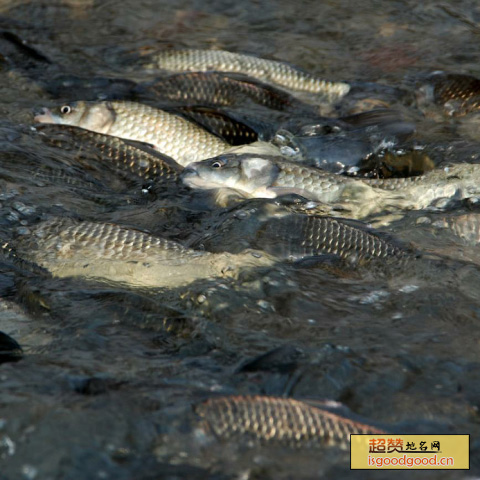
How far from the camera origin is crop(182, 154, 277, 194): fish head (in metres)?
5.34

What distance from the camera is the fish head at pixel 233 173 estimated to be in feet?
17.5

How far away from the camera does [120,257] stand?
4082mm

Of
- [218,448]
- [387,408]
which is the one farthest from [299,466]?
[387,408]

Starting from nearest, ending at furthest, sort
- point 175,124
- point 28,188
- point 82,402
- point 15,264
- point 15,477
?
point 15,477
point 82,402
point 15,264
point 28,188
point 175,124

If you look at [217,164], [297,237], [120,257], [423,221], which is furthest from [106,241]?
[423,221]

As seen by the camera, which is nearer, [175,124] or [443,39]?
[175,124]

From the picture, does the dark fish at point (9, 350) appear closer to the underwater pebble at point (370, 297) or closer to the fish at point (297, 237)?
the fish at point (297, 237)

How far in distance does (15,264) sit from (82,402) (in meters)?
1.46

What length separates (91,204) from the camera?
16.8 ft

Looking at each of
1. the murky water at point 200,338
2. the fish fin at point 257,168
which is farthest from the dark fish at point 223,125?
the murky water at point 200,338

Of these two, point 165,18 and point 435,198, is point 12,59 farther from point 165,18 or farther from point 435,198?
point 435,198

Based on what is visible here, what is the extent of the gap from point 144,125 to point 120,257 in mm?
2170

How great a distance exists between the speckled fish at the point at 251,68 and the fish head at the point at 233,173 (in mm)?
1997

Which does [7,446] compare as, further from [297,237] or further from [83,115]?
[83,115]
